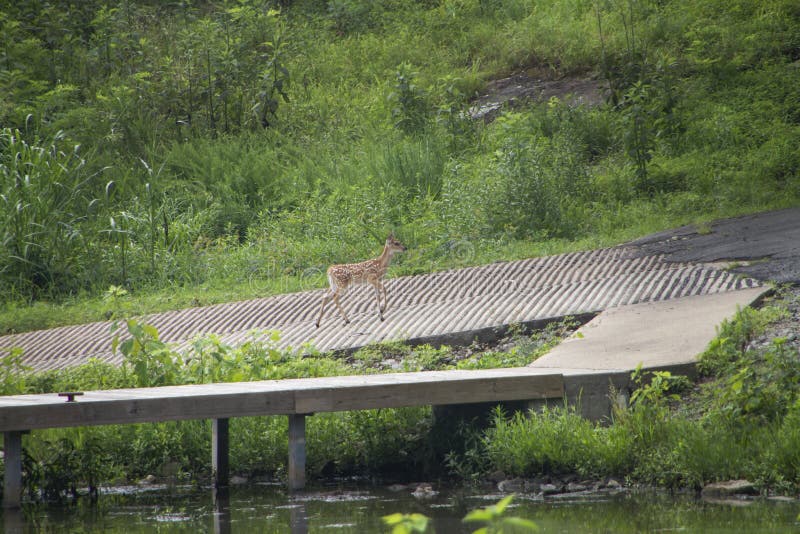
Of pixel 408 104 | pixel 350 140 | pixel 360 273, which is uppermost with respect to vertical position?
pixel 408 104

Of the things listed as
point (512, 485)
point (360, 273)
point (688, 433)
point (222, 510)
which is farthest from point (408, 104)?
point (222, 510)

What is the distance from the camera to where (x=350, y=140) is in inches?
734

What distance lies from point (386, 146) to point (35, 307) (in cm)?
639

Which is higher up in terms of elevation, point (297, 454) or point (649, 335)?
point (649, 335)

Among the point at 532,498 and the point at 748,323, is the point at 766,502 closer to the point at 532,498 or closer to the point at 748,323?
the point at 532,498

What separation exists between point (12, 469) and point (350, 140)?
12349 mm

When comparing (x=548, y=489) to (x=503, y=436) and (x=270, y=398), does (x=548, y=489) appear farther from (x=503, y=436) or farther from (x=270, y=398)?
(x=270, y=398)

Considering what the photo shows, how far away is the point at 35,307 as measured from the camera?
13.5 meters

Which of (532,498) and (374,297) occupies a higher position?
(374,297)

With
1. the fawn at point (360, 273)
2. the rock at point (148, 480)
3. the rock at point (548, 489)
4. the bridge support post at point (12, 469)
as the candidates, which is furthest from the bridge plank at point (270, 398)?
the fawn at point (360, 273)

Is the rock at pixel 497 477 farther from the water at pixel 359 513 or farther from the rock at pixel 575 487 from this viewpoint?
the rock at pixel 575 487

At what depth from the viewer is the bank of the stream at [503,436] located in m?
6.76

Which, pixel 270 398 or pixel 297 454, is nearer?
pixel 270 398

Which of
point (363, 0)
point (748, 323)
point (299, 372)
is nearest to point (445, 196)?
point (299, 372)
